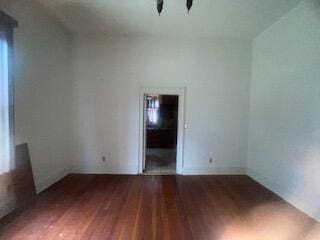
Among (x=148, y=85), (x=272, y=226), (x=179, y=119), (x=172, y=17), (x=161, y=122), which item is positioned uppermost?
(x=172, y=17)

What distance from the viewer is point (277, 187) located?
4.59 meters

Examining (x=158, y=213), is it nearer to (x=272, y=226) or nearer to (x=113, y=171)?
(x=272, y=226)

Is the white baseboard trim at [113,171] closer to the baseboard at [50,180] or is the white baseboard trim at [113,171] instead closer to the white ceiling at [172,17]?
the baseboard at [50,180]

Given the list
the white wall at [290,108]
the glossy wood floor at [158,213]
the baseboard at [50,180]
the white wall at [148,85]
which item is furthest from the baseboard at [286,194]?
the baseboard at [50,180]

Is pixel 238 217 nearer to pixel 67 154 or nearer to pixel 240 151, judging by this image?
pixel 240 151

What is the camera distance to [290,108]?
14.0 ft

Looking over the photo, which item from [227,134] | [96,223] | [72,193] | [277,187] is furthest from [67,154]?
[277,187]

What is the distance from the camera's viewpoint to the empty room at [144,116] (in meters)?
3.45

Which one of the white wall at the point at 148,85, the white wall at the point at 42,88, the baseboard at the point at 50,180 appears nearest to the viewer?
the white wall at the point at 42,88

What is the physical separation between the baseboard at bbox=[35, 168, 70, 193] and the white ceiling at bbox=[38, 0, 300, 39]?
3006mm

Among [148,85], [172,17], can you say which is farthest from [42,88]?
[172,17]

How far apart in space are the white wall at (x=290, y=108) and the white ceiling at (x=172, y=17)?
1.24 ft

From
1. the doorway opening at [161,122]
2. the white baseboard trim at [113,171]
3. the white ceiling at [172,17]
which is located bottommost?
the white baseboard trim at [113,171]

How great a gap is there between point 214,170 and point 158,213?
2.67 metres
